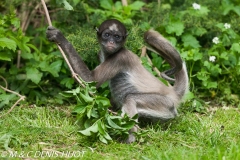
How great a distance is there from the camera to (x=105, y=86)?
9391mm

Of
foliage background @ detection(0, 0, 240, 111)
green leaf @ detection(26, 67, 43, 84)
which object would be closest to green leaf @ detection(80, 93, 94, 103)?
foliage background @ detection(0, 0, 240, 111)

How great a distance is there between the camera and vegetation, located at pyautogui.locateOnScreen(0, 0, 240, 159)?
7285 mm

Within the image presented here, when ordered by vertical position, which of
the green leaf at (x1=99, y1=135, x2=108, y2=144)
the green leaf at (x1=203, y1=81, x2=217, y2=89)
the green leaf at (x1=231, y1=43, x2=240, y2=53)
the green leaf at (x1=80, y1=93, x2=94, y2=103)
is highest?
the green leaf at (x1=80, y1=93, x2=94, y2=103)

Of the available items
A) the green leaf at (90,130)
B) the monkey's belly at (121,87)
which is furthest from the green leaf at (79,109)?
the monkey's belly at (121,87)

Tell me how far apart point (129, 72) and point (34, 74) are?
2052 millimetres

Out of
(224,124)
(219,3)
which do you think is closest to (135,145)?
(224,124)

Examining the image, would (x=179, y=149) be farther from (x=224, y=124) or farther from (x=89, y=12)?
(x=89, y=12)

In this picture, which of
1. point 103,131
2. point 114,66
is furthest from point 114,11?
point 103,131

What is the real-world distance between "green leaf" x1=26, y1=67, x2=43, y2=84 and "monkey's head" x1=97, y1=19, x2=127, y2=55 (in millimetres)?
1687

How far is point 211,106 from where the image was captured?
10148 mm

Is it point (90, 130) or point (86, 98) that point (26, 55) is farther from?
point (90, 130)

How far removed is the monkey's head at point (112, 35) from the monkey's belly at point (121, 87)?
47 centimetres

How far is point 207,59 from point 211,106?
1.04 metres

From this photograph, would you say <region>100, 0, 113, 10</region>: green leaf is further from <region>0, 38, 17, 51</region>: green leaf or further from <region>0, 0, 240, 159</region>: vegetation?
<region>0, 38, 17, 51</region>: green leaf
